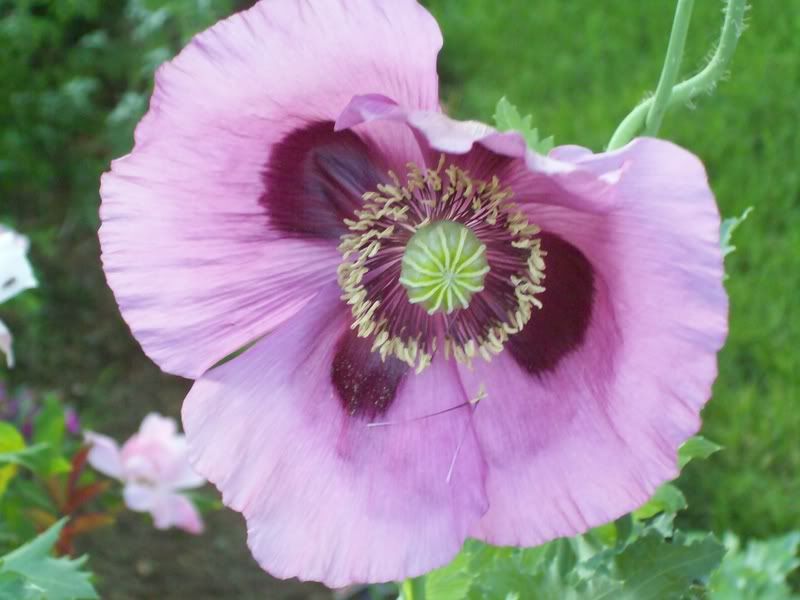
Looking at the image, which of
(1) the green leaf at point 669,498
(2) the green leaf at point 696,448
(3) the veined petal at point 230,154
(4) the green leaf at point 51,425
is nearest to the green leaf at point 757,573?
(1) the green leaf at point 669,498

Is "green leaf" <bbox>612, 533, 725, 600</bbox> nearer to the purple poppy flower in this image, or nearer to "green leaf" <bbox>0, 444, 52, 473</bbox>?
the purple poppy flower

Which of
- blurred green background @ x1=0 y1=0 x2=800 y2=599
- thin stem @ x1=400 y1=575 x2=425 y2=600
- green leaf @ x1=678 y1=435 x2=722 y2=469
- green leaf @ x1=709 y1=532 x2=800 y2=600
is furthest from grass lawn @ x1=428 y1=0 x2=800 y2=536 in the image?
thin stem @ x1=400 y1=575 x2=425 y2=600

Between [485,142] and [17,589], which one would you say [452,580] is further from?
[485,142]

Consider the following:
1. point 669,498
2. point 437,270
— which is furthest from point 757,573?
point 437,270

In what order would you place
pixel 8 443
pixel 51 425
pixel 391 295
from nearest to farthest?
pixel 391 295 → pixel 8 443 → pixel 51 425

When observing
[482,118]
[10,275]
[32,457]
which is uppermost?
[10,275]

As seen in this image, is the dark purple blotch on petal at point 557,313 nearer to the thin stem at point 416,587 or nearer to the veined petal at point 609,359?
the veined petal at point 609,359
